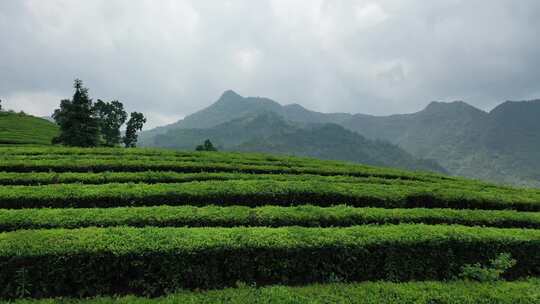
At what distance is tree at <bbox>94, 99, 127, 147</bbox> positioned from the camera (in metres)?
71.1

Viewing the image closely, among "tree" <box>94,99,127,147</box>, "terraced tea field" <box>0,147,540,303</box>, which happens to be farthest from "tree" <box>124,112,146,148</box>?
"terraced tea field" <box>0,147,540,303</box>

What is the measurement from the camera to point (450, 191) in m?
16.3

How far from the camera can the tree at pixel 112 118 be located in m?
71.1

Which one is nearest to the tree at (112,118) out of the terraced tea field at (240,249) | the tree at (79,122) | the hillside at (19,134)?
the hillside at (19,134)

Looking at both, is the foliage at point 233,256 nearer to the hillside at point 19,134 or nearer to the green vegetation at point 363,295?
the green vegetation at point 363,295

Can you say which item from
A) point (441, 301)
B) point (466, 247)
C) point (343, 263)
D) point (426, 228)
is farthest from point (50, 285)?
point (466, 247)

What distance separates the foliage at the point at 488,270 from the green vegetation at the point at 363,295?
0.49m

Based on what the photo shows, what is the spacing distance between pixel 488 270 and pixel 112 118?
78722 mm

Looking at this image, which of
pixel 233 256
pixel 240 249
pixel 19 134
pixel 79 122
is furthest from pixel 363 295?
pixel 19 134

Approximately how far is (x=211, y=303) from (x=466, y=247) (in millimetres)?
8103

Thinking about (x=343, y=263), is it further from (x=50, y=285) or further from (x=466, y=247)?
(x=50, y=285)

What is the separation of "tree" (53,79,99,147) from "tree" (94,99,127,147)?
24.0m

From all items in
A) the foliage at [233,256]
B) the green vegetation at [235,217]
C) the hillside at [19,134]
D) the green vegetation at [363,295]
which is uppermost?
the hillside at [19,134]

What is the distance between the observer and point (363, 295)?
7789 mm
